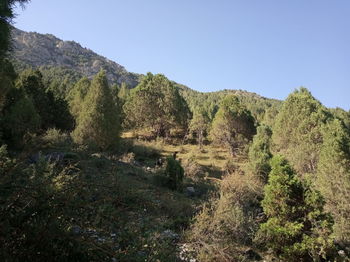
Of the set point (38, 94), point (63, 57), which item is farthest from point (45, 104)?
point (63, 57)

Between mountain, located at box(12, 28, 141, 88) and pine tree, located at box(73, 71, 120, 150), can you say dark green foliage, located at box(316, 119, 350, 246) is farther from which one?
mountain, located at box(12, 28, 141, 88)

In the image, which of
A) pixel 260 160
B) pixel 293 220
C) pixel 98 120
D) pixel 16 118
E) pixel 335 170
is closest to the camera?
pixel 293 220

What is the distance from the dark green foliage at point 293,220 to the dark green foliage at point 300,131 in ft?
33.8

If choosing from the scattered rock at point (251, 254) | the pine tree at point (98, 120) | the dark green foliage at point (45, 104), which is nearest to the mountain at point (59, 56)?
the dark green foliage at point (45, 104)

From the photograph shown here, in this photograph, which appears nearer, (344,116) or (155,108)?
(155,108)

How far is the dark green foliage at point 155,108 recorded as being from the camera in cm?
3319

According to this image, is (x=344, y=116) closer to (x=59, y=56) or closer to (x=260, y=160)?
(x=260, y=160)

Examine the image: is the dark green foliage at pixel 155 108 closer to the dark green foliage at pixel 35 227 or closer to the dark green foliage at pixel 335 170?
the dark green foliage at pixel 335 170

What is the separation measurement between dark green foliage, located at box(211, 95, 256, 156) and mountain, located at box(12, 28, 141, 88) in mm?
96190

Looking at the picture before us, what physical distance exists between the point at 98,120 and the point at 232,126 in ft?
56.8

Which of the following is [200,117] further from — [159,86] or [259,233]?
[259,233]

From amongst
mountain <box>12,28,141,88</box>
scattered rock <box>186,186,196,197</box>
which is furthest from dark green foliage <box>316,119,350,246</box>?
mountain <box>12,28,141,88</box>

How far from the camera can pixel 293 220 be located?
10102mm

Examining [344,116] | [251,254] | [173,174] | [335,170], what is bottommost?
[251,254]
